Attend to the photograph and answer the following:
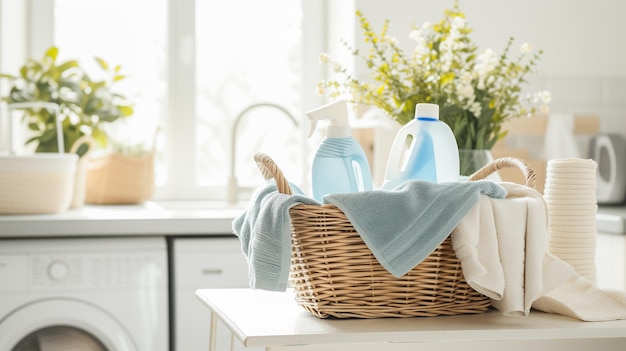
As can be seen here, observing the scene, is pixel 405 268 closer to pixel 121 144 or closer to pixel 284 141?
pixel 121 144

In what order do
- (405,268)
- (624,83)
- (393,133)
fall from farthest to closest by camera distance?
1. (624,83)
2. (393,133)
3. (405,268)

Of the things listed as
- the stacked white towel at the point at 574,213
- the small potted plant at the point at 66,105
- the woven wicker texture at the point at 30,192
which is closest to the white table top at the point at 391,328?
the stacked white towel at the point at 574,213

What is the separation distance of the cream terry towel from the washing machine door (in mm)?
1488

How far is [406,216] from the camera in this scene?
3.82 ft

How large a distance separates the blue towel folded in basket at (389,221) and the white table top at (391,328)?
0.22 feet

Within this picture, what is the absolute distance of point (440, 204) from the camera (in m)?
1.16

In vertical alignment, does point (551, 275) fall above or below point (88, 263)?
above

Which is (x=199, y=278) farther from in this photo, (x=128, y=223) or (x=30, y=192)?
(x=30, y=192)

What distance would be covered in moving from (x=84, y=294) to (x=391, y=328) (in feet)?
4.97

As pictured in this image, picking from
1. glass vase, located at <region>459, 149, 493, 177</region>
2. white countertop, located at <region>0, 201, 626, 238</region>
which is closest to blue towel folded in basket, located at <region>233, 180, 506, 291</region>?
glass vase, located at <region>459, 149, 493, 177</region>

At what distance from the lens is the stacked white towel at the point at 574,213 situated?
1364 millimetres

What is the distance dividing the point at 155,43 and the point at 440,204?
2.41 m

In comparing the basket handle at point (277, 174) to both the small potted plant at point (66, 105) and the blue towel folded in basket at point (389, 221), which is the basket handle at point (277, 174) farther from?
the small potted plant at point (66, 105)

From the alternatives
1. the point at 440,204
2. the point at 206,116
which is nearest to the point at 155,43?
the point at 206,116
